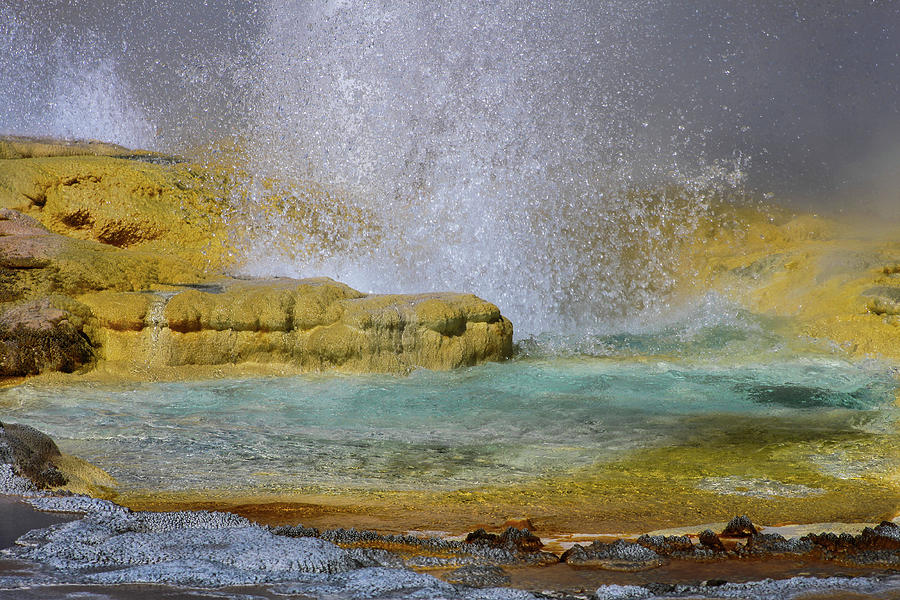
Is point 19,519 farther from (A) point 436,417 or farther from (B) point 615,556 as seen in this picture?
(A) point 436,417

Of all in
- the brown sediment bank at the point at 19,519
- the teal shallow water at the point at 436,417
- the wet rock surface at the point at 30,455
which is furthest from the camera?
the teal shallow water at the point at 436,417

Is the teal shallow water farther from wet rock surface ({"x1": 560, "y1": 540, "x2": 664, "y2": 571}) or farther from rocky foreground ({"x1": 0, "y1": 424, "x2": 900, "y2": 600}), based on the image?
wet rock surface ({"x1": 560, "y1": 540, "x2": 664, "y2": 571})

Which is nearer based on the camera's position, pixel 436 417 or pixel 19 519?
pixel 19 519

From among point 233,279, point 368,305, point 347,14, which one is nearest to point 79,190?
point 233,279

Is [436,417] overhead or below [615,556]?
overhead

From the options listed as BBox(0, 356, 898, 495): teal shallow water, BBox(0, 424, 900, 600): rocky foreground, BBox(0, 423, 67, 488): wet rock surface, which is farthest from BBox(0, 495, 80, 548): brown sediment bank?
BBox(0, 356, 898, 495): teal shallow water

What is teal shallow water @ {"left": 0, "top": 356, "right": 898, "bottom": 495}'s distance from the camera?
4.19 meters

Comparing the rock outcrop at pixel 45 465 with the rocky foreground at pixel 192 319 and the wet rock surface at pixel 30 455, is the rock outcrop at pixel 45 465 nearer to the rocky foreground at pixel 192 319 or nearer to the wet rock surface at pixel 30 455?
the wet rock surface at pixel 30 455

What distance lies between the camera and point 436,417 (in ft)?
18.2

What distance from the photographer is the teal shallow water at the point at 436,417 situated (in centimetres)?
419

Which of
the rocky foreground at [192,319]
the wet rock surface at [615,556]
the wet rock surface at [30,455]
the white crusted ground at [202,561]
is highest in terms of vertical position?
the rocky foreground at [192,319]

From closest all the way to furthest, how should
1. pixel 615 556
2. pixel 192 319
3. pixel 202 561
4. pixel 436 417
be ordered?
pixel 202 561 → pixel 615 556 → pixel 436 417 → pixel 192 319

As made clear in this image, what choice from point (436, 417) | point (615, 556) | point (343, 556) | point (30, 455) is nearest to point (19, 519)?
point (30, 455)

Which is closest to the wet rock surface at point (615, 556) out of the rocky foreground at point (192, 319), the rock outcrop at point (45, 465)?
the rock outcrop at point (45, 465)
